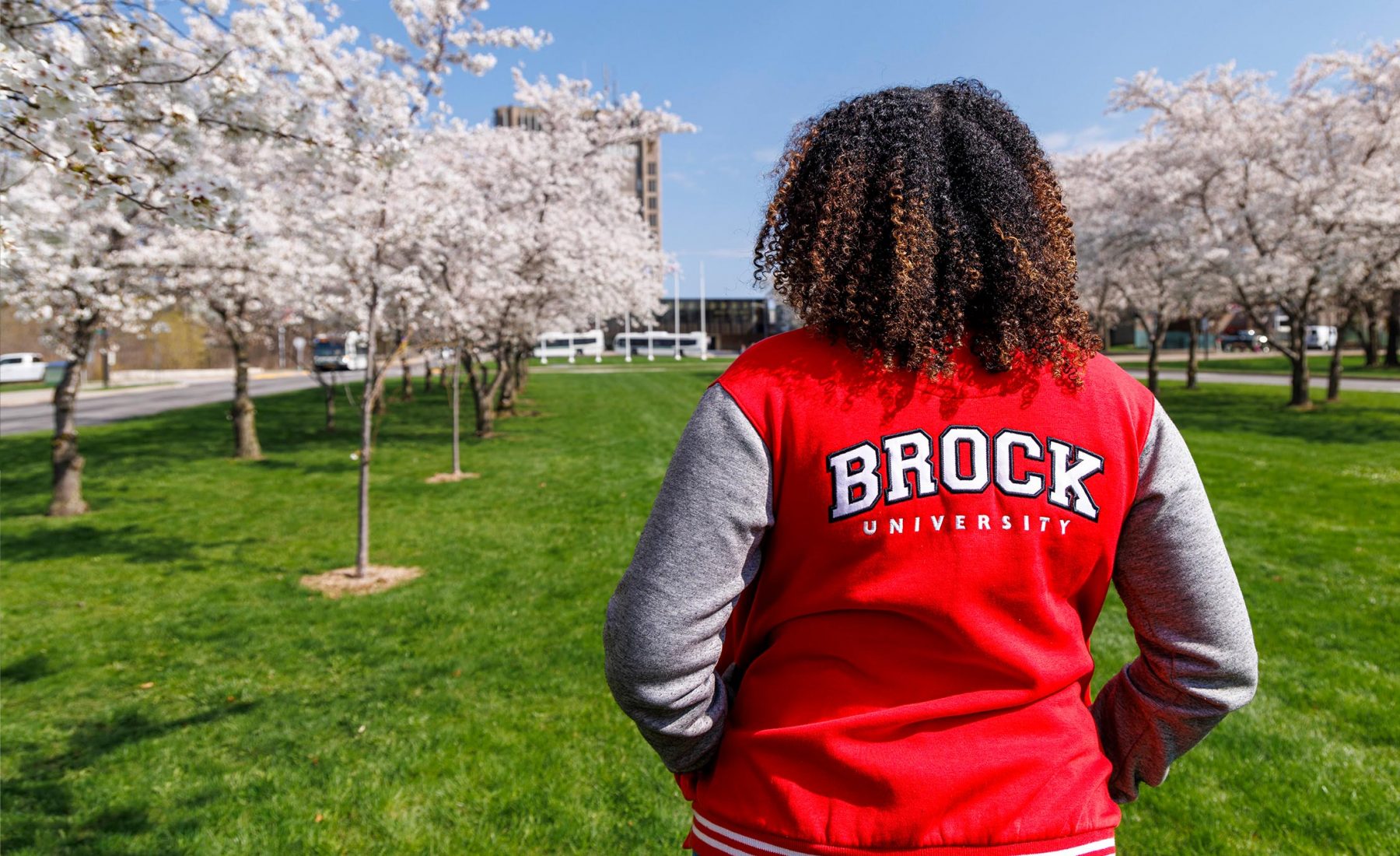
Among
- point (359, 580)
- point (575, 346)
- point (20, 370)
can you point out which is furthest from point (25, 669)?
point (575, 346)

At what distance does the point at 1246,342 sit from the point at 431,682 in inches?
2762

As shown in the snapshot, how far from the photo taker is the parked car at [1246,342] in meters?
59.5

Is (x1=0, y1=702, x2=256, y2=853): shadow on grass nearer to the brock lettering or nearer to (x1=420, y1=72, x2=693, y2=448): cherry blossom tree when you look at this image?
the brock lettering

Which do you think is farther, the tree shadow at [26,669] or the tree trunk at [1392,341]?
the tree trunk at [1392,341]

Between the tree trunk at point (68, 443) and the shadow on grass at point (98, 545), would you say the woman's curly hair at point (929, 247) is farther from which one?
the tree trunk at point (68, 443)

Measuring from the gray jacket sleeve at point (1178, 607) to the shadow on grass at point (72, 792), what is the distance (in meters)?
3.81

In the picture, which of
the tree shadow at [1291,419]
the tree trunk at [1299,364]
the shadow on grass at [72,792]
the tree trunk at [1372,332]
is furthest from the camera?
the tree trunk at [1372,332]

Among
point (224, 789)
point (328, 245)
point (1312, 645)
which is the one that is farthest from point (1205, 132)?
point (224, 789)

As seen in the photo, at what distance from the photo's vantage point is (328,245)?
318 inches

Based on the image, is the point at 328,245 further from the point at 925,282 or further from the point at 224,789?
the point at 925,282

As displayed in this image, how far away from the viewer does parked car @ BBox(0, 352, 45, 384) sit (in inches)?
1634

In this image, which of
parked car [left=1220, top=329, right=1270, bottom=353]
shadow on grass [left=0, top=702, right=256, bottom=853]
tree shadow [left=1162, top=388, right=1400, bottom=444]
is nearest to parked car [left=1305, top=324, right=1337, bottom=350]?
parked car [left=1220, top=329, right=1270, bottom=353]

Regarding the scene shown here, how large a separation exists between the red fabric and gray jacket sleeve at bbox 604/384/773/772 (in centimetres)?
4

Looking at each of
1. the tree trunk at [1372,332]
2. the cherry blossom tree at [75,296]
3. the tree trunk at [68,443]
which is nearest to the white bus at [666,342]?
the tree trunk at [1372,332]
